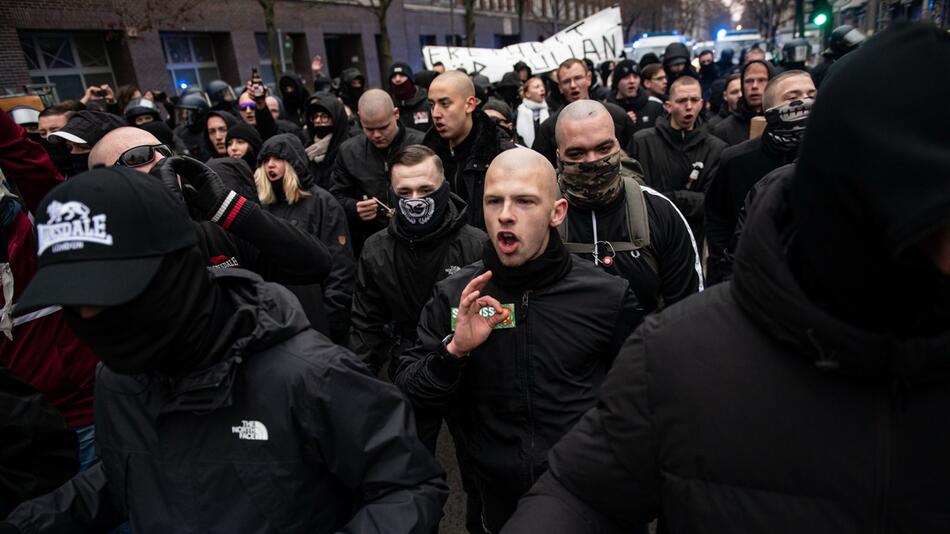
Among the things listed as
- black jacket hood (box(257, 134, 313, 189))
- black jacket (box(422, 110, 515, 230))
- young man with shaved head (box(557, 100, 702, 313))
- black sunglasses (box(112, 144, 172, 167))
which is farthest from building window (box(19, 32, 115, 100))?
young man with shaved head (box(557, 100, 702, 313))

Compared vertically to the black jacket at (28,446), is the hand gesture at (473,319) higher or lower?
higher

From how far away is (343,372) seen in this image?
1.56 m

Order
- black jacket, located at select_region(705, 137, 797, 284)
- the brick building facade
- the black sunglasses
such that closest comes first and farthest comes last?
the black sunglasses
black jacket, located at select_region(705, 137, 797, 284)
the brick building facade

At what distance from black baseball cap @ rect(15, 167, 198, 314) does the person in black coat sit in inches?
41.6

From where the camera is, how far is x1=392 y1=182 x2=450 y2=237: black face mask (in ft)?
10.1

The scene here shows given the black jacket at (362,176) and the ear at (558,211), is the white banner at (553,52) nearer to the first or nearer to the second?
the black jacket at (362,176)

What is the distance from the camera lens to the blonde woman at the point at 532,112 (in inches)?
298

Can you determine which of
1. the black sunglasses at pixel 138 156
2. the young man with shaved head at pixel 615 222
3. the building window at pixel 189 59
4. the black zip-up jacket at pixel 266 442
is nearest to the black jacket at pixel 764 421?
the black zip-up jacket at pixel 266 442

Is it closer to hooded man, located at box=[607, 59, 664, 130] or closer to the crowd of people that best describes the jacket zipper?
the crowd of people

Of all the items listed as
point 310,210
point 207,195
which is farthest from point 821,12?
point 207,195

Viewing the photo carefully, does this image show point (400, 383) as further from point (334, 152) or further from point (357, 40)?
point (357, 40)

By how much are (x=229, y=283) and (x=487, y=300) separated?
80cm

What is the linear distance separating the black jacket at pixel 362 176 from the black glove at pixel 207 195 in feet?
8.55

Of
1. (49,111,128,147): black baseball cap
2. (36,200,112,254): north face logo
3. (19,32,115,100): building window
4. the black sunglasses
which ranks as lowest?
(36,200,112,254): north face logo
